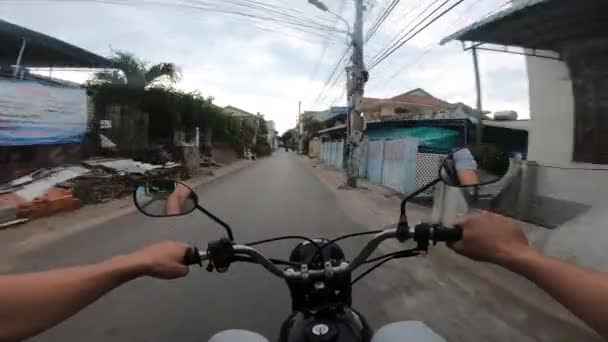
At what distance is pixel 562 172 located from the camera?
7.46 metres

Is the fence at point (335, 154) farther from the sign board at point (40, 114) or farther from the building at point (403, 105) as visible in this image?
the sign board at point (40, 114)

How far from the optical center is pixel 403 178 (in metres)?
13.0

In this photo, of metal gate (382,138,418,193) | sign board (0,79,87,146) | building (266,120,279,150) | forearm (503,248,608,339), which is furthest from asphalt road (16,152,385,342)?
building (266,120,279,150)

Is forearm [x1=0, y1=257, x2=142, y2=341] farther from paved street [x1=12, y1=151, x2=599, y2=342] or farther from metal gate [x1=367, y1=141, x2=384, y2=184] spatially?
metal gate [x1=367, y1=141, x2=384, y2=184]

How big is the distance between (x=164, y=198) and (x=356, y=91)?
578 inches

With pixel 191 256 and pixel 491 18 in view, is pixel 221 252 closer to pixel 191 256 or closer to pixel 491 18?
pixel 191 256

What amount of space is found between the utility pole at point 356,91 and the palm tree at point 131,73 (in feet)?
25.0

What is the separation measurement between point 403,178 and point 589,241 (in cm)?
805

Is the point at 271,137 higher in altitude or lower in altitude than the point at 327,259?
higher

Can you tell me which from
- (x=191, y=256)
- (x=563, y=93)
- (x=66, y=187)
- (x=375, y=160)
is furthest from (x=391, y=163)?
(x=191, y=256)

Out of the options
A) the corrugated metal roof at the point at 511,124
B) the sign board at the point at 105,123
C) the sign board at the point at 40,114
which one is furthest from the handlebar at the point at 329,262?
the sign board at the point at 105,123

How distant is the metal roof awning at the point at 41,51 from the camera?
12641mm

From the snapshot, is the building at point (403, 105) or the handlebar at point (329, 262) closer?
the handlebar at point (329, 262)

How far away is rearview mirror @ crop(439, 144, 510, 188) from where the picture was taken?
1.68 m
